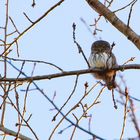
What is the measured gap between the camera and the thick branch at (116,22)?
364 centimetres

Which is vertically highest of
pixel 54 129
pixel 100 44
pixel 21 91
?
pixel 100 44

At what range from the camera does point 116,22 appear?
12.3 ft

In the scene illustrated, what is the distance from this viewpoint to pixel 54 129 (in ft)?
11.9

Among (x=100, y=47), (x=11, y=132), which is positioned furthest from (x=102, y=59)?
(x=11, y=132)

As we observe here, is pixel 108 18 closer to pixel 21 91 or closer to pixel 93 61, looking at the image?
pixel 21 91

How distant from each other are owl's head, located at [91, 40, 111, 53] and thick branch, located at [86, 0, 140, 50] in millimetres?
1684

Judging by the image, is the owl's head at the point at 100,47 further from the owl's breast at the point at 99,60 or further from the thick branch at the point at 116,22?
the thick branch at the point at 116,22

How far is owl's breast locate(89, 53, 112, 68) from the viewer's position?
5.12m

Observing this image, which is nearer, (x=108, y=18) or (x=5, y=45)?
(x=108, y=18)

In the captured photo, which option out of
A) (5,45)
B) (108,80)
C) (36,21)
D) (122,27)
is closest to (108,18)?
(122,27)

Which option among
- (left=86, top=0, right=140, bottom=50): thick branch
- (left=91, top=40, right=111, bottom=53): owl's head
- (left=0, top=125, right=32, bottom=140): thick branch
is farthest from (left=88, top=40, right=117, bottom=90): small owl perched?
(left=0, top=125, right=32, bottom=140): thick branch

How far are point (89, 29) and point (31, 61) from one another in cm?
95

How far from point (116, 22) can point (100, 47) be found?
181 centimetres

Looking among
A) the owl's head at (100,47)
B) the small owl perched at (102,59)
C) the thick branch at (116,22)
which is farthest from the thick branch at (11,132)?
the owl's head at (100,47)
